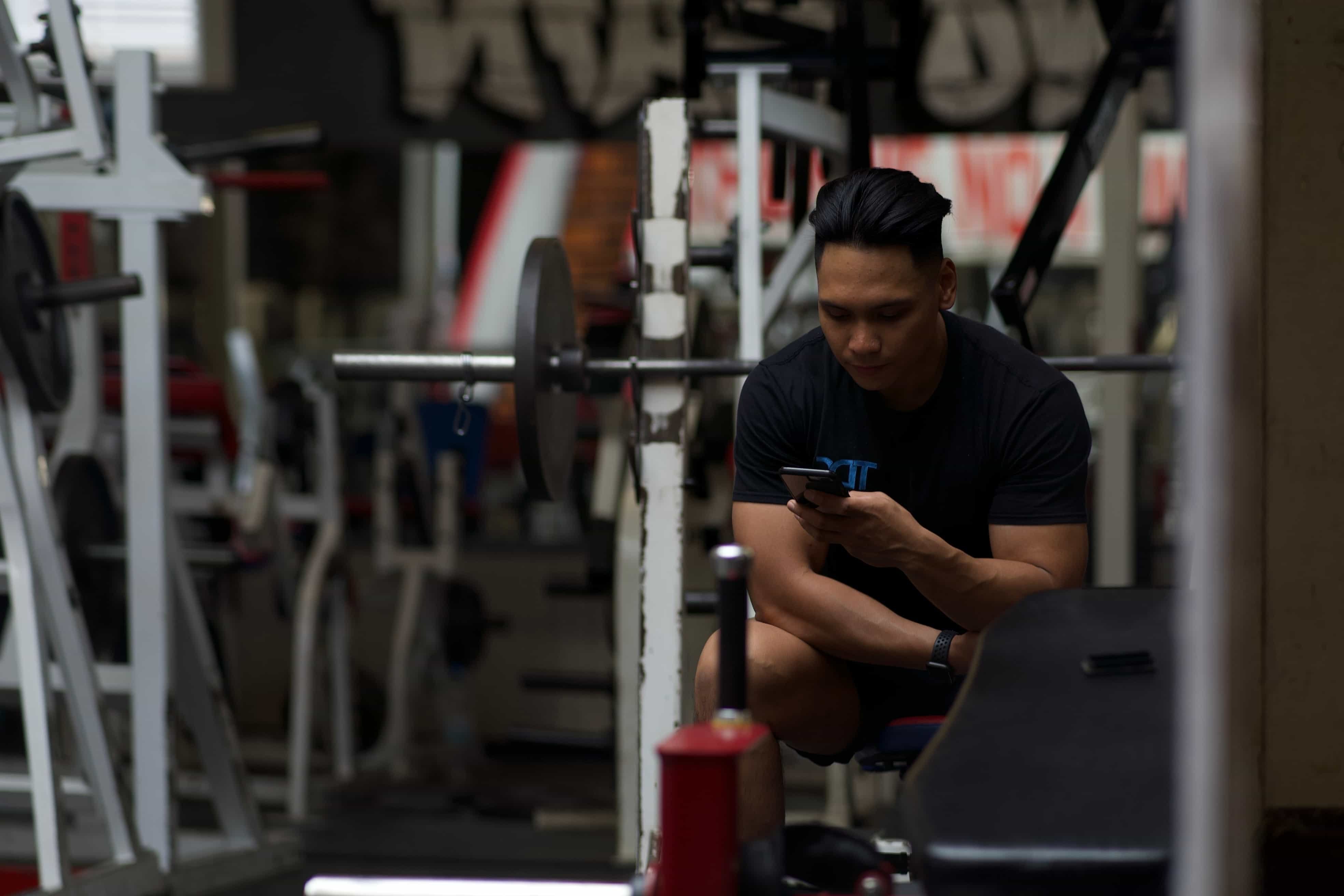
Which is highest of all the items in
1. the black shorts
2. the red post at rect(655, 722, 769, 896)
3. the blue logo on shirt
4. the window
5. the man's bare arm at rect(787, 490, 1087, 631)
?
the window

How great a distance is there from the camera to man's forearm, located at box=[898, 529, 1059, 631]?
147 cm

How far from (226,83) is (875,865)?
13.7 ft

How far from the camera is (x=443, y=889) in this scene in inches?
37.0

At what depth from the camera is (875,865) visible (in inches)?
45.8

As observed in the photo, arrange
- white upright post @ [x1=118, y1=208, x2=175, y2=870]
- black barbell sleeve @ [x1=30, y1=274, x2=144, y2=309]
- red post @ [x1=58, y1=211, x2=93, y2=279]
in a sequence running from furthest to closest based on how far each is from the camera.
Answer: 1. red post @ [x1=58, y1=211, x2=93, y2=279]
2. white upright post @ [x1=118, y1=208, x2=175, y2=870]
3. black barbell sleeve @ [x1=30, y1=274, x2=144, y2=309]

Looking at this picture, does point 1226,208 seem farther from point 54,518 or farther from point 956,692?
point 54,518

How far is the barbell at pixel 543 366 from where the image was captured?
6.05ft

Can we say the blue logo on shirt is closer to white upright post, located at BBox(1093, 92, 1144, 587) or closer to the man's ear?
the man's ear

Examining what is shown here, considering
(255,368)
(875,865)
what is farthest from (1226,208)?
(255,368)

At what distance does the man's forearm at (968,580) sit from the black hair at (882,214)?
12.5 inches

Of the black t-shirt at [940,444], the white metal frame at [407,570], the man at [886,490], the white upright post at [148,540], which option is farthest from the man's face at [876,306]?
the white metal frame at [407,570]

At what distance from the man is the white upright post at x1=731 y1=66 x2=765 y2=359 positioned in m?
0.53

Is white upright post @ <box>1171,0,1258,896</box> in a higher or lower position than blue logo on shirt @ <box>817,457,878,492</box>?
higher

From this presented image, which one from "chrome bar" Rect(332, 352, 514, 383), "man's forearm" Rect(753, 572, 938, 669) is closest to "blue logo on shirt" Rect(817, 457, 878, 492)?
"man's forearm" Rect(753, 572, 938, 669)
